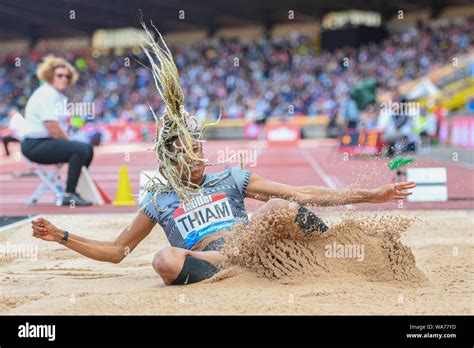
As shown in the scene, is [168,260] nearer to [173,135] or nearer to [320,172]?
[173,135]

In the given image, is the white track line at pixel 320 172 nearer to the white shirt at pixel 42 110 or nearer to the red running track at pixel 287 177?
the red running track at pixel 287 177

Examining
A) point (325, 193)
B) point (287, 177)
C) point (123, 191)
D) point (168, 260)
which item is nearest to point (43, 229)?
point (168, 260)

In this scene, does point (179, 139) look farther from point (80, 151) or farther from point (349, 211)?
point (80, 151)

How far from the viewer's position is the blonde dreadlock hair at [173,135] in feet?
18.2

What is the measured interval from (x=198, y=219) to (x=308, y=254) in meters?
0.80

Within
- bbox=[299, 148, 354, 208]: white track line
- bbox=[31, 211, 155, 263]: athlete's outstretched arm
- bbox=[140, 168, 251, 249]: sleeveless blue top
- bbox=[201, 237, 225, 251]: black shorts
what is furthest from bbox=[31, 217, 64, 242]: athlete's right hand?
bbox=[299, 148, 354, 208]: white track line

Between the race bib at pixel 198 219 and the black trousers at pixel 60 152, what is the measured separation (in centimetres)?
620

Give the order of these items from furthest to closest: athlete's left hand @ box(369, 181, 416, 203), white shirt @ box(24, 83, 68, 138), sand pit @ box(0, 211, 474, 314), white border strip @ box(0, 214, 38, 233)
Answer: white shirt @ box(24, 83, 68, 138)
white border strip @ box(0, 214, 38, 233)
athlete's left hand @ box(369, 181, 416, 203)
sand pit @ box(0, 211, 474, 314)

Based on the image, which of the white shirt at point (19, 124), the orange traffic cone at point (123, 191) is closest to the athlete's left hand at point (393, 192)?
the orange traffic cone at point (123, 191)

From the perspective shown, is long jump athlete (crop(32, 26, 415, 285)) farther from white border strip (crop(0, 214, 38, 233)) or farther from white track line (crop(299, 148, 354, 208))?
white track line (crop(299, 148, 354, 208))

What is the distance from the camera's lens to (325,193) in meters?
5.58

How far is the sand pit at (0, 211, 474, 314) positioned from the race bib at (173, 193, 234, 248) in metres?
0.21

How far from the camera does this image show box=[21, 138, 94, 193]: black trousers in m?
11.6

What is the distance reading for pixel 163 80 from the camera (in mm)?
5645
